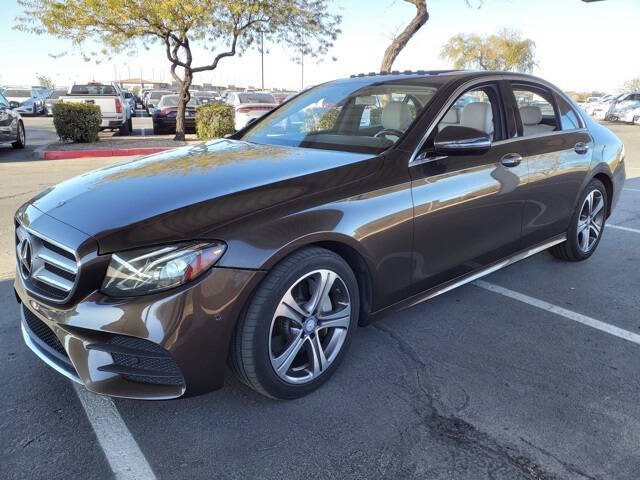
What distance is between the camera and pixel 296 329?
2.58m

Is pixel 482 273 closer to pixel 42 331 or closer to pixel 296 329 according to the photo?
pixel 296 329

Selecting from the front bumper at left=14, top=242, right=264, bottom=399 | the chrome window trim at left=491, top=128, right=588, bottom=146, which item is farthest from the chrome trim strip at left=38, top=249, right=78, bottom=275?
the chrome window trim at left=491, top=128, right=588, bottom=146

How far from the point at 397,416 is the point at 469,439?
34 cm

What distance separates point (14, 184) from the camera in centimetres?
832

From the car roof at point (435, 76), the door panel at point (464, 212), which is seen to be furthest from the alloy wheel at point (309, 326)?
the car roof at point (435, 76)

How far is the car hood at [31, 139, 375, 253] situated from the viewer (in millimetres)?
2254

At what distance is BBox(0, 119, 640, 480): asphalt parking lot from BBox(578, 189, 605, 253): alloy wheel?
118 centimetres

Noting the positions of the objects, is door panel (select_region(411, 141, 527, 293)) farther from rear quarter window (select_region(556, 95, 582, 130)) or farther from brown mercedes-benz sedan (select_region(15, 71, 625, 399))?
rear quarter window (select_region(556, 95, 582, 130))

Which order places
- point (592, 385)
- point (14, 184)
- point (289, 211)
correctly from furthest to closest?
1. point (14, 184)
2. point (592, 385)
3. point (289, 211)

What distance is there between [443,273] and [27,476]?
7.82 feet

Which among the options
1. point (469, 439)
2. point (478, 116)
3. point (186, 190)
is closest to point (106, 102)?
point (478, 116)

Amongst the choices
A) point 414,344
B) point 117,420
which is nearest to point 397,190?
point 414,344

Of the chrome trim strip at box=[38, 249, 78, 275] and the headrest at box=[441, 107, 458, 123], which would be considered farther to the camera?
the headrest at box=[441, 107, 458, 123]

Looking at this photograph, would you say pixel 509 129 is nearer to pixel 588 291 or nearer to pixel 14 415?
pixel 588 291
